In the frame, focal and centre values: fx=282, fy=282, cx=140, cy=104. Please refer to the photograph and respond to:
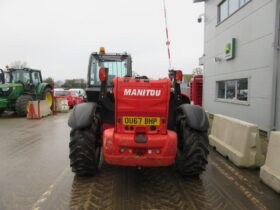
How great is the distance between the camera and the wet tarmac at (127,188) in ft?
12.7

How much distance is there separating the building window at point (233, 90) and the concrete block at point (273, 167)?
5.85 meters

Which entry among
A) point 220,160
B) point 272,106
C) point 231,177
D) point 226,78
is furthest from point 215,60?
point 231,177

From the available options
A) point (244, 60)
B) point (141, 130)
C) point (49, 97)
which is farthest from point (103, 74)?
point (49, 97)

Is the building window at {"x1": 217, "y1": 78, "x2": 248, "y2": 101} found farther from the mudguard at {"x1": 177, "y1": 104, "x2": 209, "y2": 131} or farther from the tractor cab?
the tractor cab

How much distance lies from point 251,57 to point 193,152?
643 cm

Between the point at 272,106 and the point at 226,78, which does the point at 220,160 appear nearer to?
the point at 272,106

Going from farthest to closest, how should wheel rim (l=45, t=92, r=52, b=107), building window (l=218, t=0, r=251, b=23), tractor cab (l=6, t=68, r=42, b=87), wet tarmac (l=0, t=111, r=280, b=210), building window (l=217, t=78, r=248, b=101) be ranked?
wheel rim (l=45, t=92, r=52, b=107) < tractor cab (l=6, t=68, r=42, b=87) < building window (l=218, t=0, r=251, b=23) < building window (l=217, t=78, r=248, b=101) < wet tarmac (l=0, t=111, r=280, b=210)

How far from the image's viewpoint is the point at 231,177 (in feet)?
16.4

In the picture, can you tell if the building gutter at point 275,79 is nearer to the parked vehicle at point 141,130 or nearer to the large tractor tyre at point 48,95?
the parked vehicle at point 141,130

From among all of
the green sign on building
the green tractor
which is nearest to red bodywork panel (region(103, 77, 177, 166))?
the green sign on building

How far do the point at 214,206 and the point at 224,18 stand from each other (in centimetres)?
1056

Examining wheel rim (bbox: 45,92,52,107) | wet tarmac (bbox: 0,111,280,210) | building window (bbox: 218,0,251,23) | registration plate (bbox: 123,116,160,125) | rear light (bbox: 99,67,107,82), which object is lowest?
wet tarmac (bbox: 0,111,280,210)

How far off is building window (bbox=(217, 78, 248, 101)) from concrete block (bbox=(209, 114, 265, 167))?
4.17 metres

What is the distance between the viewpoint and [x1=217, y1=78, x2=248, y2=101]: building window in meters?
10.4
